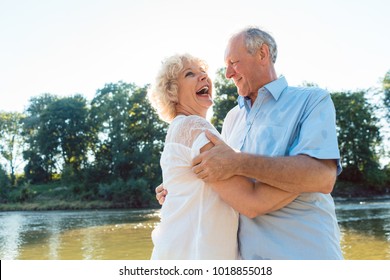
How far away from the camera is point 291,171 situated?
2.27 meters

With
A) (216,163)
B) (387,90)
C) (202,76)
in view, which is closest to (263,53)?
(202,76)

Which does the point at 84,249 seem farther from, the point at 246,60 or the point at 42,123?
the point at 42,123

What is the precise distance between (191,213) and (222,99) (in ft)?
143

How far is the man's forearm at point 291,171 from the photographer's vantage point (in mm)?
2271

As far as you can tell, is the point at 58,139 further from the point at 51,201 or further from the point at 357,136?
the point at 357,136

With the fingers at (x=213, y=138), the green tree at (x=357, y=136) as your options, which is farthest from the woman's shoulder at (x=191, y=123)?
the green tree at (x=357, y=136)

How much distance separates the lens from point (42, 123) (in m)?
50.8

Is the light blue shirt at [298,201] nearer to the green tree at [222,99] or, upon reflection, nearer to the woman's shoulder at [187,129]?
the woman's shoulder at [187,129]

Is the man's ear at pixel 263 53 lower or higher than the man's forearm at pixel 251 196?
higher

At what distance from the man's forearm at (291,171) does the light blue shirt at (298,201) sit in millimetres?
58

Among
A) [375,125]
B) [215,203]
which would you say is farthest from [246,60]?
[375,125]

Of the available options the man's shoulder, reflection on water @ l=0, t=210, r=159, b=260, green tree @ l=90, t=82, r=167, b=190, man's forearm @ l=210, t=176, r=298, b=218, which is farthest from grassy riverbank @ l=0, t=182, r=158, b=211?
man's forearm @ l=210, t=176, r=298, b=218

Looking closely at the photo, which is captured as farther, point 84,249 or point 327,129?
point 84,249
